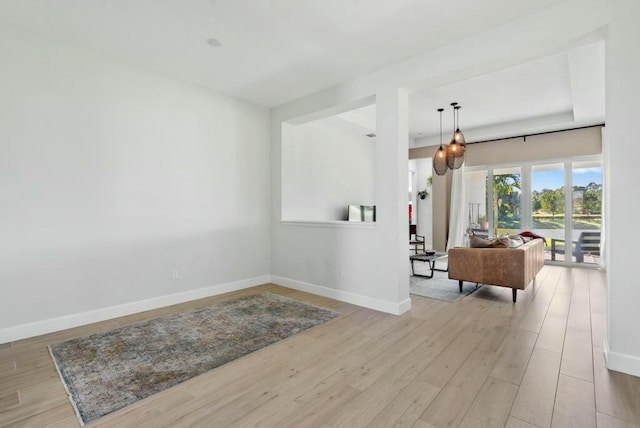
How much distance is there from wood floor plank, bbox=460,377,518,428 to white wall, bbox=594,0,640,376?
0.88 meters

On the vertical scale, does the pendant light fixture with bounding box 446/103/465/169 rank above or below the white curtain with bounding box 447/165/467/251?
above

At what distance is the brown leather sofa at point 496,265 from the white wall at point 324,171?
2.35m

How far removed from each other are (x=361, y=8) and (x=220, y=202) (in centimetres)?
277

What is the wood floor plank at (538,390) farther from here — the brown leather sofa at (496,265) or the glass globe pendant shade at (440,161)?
the glass globe pendant shade at (440,161)

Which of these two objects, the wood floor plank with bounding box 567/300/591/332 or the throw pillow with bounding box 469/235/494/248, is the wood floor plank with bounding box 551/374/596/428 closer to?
the wood floor plank with bounding box 567/300/591/332

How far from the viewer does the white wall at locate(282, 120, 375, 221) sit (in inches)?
188

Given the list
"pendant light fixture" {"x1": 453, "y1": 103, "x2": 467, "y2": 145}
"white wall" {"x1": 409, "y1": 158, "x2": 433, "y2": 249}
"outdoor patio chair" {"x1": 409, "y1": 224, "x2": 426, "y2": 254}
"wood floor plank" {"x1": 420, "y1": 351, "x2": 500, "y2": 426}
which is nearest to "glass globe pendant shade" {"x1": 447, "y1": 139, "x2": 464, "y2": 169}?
"pendant light fixture" {"x1": 453, "y1": 103, "x2": 467, "y2": 145}

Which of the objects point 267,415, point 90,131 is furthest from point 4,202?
point 267,415

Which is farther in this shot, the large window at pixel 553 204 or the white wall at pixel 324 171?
the large window at pixel 553 204

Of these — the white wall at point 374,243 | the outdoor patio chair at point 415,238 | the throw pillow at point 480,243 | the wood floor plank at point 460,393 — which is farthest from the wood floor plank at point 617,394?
the outdoor patio chair at point 415,238

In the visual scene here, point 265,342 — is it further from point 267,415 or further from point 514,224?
point 514,224

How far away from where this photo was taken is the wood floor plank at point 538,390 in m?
1.63

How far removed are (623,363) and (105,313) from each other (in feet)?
14.2

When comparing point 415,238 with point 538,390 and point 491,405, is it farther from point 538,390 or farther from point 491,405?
point 491,405
